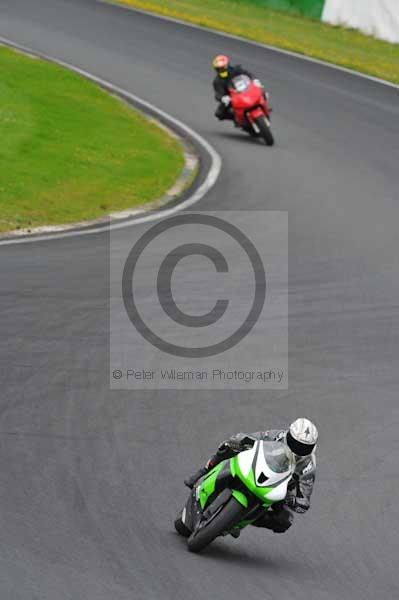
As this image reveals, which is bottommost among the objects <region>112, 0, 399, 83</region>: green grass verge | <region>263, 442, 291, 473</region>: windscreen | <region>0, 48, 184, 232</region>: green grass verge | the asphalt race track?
<region>112, 0, 399, 83</region>: green grass verge

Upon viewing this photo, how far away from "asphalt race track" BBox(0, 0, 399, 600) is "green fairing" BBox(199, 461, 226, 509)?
342 mm

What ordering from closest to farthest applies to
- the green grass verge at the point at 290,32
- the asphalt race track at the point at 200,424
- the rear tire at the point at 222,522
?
1. the asphalt race track at the point at 200,424
2. the rear tire at the point at 222,522
3. the green grass verge at the point at 290,32

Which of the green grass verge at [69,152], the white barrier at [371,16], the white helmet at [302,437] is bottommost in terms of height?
the white barrier at [371,16]

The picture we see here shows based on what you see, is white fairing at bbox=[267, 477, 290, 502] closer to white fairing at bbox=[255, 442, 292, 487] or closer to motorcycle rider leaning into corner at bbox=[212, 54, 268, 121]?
white fairing at bbox=[255, 442, 292, 487]

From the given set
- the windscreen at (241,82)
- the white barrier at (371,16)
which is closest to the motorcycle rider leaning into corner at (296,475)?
the windscreen at (241,82)

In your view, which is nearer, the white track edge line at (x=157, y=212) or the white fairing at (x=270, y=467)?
the white fairing at (x=270, y=467)

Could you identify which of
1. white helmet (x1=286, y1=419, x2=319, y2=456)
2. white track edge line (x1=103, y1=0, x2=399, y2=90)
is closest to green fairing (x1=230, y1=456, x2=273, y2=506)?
white helmet (x1=286, y1=419, x2=319, y2=456)

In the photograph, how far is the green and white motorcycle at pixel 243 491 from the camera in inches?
317

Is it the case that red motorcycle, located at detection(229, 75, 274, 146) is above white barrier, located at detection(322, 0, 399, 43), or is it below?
above

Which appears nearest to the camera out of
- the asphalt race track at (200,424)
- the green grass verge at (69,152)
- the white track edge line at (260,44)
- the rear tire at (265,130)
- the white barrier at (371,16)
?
the asphalt race track at (200,424)

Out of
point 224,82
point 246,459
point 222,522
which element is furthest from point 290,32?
point 222,522

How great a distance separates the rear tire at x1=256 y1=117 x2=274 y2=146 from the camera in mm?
23203

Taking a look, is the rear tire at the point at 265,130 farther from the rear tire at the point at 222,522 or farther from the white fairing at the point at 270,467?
the rear tire at the point at 222,522

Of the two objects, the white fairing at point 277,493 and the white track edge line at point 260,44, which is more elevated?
the white fairing at point 277,493
